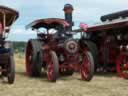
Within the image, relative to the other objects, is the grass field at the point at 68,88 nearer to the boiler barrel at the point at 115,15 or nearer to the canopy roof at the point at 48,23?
the canopy roof at the point at 48,23

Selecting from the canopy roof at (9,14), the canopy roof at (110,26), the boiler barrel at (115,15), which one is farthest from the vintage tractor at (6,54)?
the boiler barrel at (115,15)

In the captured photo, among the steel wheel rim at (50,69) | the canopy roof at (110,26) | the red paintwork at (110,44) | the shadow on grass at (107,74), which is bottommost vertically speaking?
the shadow on grass at (107,74)

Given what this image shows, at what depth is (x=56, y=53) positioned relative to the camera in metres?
12.2

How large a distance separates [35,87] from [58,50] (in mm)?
2408

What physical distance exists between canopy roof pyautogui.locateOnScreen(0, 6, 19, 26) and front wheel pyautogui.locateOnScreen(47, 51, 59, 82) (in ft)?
5.55

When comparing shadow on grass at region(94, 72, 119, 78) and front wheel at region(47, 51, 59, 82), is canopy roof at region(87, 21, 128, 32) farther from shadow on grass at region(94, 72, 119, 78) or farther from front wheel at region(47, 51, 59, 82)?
front wheel at region(47, 51, 59, 82)

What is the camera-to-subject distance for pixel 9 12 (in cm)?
1176

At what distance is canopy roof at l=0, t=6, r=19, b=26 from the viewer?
11.5 m

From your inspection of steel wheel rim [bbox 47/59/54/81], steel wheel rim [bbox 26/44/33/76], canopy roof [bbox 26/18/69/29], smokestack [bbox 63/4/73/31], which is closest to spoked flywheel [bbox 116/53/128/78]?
canopy roof [bbox 26/18/69/29]

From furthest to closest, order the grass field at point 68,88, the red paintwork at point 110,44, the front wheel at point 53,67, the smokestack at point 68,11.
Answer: the smokestack at point 68,11
the red paintwork at point 110,44
the front wheel at point 53,67
the grass field at point 68,88

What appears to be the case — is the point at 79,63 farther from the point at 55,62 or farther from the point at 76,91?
the point at 76,91

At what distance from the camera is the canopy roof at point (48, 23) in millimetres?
12258

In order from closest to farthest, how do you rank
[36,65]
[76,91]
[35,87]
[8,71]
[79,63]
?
1. [76,91]
2. [35,87]
3. [8,71]
4. [79,63]
5. [36,65]

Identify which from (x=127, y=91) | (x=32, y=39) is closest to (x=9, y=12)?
(x=32, y=39)
